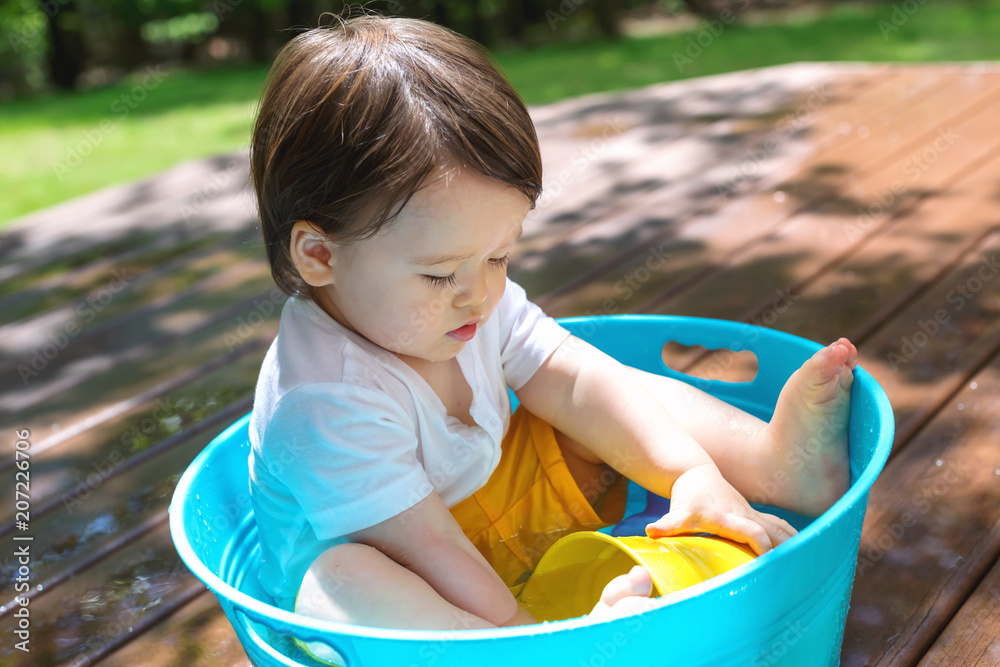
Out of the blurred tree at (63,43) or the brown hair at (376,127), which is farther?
the blurred tree at (63,43)

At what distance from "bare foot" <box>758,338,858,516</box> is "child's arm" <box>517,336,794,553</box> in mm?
85

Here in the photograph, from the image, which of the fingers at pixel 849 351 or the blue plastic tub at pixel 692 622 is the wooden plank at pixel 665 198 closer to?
the fingers at pixel 849 351

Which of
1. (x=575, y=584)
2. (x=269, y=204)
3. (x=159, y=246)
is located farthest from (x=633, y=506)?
(x=159, y=246)

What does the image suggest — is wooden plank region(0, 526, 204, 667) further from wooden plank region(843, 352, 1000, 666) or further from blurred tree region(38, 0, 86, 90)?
blurred tree region(38, 0, 86, 90)

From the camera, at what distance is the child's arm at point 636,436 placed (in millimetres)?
1046

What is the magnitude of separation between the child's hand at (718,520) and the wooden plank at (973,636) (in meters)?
0.19

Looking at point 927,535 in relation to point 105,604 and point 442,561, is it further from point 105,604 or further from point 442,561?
point 105,604

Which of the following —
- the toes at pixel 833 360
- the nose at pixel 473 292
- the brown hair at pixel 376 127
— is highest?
the brown hair at pixel 376 127

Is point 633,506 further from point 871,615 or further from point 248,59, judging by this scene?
point 248,59

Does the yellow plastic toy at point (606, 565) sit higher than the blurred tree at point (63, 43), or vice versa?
the yellow plastic toy at point (606, 565)

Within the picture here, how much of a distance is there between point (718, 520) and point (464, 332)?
347mm

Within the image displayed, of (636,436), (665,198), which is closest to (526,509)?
(636,436)

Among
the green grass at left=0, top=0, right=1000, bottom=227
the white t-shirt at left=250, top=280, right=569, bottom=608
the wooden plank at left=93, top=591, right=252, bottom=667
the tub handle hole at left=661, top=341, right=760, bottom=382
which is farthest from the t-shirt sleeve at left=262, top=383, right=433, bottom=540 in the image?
the green grass at left=0, top=0, right=1000, bottom=227

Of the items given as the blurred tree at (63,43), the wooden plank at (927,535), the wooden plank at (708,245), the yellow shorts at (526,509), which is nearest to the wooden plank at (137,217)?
the wooden plank at (708,245)
